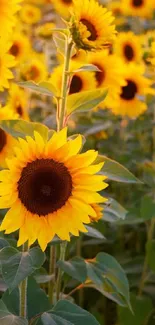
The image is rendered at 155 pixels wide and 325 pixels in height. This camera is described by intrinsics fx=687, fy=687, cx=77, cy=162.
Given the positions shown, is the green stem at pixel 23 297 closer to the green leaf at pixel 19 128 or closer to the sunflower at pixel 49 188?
the sunflower at pixel 49 188

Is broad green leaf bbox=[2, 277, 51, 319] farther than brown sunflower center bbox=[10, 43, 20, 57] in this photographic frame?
No

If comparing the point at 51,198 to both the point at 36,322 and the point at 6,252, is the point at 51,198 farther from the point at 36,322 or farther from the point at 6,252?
the point at 36,322

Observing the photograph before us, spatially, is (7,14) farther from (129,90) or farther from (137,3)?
(137,3)

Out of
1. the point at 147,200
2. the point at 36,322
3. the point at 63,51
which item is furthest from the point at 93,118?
the point at 36,322

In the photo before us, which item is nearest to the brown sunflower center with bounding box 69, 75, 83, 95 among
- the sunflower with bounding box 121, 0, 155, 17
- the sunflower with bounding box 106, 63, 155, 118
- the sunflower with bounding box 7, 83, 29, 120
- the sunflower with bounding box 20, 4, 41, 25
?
the sunflower with bounding box 7, 83, 29, 120

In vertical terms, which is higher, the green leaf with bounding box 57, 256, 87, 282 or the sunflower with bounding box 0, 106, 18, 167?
the sunflower with bounding box 0, 106, 18, 167

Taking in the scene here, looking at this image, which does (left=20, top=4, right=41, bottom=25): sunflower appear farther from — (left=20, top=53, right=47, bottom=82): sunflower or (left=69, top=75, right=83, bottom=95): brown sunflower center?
(left=69, top=75, right=83, bottom=95): brown sunflower center

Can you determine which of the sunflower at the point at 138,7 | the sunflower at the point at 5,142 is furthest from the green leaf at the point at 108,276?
the sunflower at the point at 138,7
